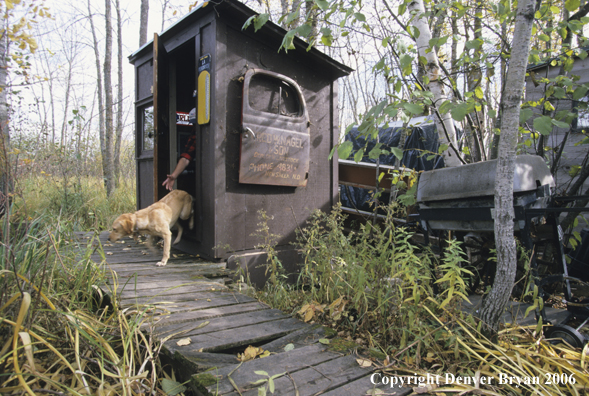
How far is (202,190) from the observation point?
4336 millimetres

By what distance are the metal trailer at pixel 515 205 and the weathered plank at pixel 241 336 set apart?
5.14ft

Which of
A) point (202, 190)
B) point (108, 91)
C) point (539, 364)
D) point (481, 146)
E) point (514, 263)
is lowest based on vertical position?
point (539, 364)

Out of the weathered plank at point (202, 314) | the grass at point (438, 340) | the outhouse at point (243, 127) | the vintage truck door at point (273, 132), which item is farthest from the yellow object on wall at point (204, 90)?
the grass at point (438, 340)

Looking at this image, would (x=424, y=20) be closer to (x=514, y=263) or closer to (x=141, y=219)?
(x=514, y=263)

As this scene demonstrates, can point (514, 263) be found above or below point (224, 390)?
above

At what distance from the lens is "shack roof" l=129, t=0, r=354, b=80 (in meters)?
4.04

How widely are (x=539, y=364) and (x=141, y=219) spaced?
4.04m

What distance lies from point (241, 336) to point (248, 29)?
3824 mm

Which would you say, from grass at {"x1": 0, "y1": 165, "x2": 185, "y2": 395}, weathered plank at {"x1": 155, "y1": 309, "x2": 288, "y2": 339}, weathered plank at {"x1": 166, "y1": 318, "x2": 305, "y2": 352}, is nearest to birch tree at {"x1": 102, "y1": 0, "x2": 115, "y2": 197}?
grass at {"x1": 0, "y1": 165, "x2": 185, "y2": 395}

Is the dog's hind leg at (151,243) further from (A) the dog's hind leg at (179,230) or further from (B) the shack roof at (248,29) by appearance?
(B) the shack roof at (248,29)

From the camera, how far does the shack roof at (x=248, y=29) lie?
13.3 feet

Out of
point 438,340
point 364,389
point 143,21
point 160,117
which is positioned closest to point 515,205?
point 438,340

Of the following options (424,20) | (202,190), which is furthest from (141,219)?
(424,20)

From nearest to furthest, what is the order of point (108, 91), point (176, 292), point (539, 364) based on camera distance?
point (539, 364) → point (176, 292) → point (108, 91)
